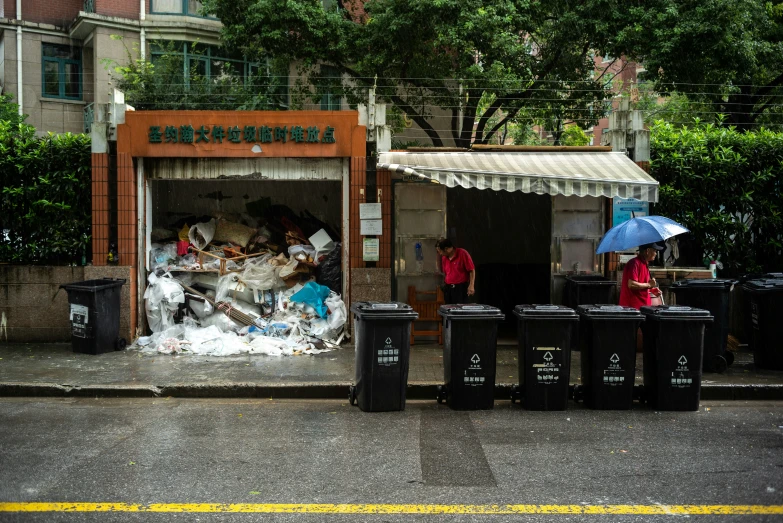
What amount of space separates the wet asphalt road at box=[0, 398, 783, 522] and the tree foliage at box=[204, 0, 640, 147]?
8.38 meters

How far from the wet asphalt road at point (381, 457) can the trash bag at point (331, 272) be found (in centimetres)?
413

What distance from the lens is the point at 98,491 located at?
17.4 feet

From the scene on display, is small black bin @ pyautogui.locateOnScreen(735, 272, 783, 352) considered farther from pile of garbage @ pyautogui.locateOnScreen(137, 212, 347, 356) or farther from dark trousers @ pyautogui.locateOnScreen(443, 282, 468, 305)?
pile of garbage @ pyautogui.locateOnScreen(137, 212, 347, 356)

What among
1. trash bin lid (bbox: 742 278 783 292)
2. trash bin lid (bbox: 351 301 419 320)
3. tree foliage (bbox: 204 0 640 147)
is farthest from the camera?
tree foliage (bbox: 204 0 640 147)

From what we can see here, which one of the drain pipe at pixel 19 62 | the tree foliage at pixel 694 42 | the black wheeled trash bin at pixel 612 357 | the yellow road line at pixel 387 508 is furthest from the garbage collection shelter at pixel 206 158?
the drain pipe at pixel 19 62

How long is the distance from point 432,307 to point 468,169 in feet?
8.02

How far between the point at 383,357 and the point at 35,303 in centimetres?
678

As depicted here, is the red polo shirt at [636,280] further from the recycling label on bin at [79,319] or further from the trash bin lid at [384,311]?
the recycling label on bin at [79,319]

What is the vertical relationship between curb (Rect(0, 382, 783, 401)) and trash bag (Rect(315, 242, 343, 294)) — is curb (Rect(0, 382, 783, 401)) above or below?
below

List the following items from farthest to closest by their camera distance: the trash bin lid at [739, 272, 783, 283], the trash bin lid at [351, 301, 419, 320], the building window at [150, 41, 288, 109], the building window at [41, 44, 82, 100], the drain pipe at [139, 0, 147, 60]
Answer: the building window at [41, 44, 82, 100], the drain pipe at [139, 0, 147, 60], the building window at [150, 41, 288, 109], the trash bin lid at [739, 272, 783, 283], the trash bin lid at [351, 301, 419, 320]

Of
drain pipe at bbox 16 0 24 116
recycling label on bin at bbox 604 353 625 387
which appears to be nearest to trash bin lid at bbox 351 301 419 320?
recycling label on bin at bbox 604 353 625 387

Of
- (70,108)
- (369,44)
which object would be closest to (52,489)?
(369,44)

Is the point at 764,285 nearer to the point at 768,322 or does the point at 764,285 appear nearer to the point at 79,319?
the point at 768,322

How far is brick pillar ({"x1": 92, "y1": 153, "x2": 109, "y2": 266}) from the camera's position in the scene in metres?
11.5
